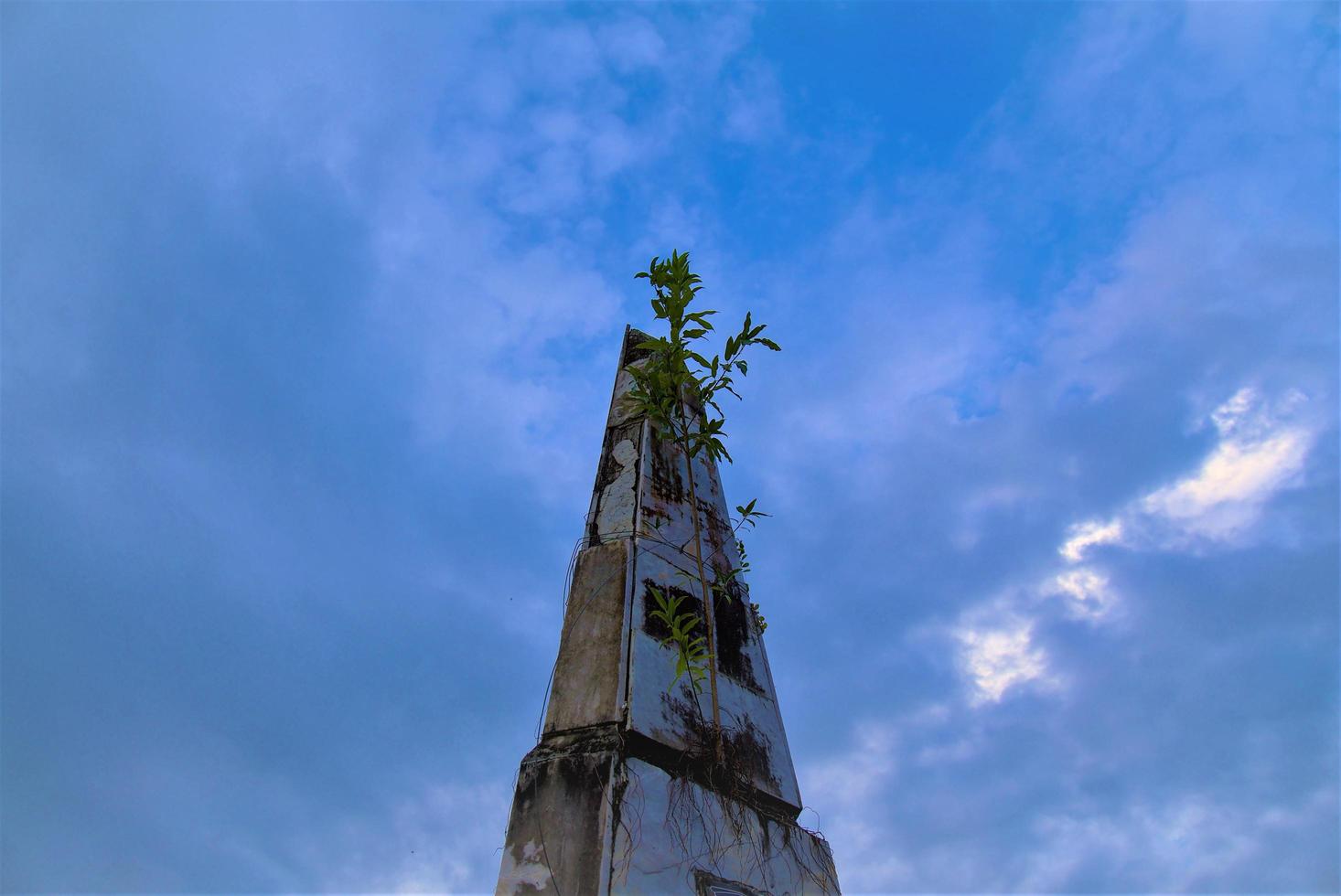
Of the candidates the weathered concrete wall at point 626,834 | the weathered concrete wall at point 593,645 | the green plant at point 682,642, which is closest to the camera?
the weathered concrete wall at point 626,834

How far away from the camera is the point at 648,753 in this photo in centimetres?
265

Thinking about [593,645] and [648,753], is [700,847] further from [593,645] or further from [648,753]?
[593,645]

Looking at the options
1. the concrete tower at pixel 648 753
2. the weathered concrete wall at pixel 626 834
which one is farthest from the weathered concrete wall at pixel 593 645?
the weathered concrete wall at pixel 626 834

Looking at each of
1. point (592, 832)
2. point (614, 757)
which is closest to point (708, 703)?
point (614, 757)

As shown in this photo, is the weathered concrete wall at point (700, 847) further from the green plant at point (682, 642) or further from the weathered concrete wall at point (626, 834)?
the green plant at point (682, 642)

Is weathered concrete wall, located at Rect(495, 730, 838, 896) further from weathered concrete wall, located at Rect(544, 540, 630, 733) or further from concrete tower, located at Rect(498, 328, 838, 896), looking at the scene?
weathered concrete wall, located at Rect(544, 540, 630, 733)

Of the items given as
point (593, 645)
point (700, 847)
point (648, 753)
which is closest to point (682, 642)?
point (593, 645)

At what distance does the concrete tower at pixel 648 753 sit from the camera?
2.38 metres

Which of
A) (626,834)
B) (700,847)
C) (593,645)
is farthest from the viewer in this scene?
(593,645)

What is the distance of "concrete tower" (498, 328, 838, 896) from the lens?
93.8 inches

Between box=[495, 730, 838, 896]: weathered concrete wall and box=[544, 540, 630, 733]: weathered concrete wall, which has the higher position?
box=[544, 540, 630, 733]: weathered concrete wall

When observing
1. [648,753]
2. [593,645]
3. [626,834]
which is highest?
[593,645]

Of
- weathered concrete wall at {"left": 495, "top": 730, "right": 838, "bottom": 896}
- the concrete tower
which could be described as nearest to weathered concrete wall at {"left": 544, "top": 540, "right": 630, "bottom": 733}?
the concrete tower

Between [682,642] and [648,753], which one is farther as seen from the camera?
[682,642]
